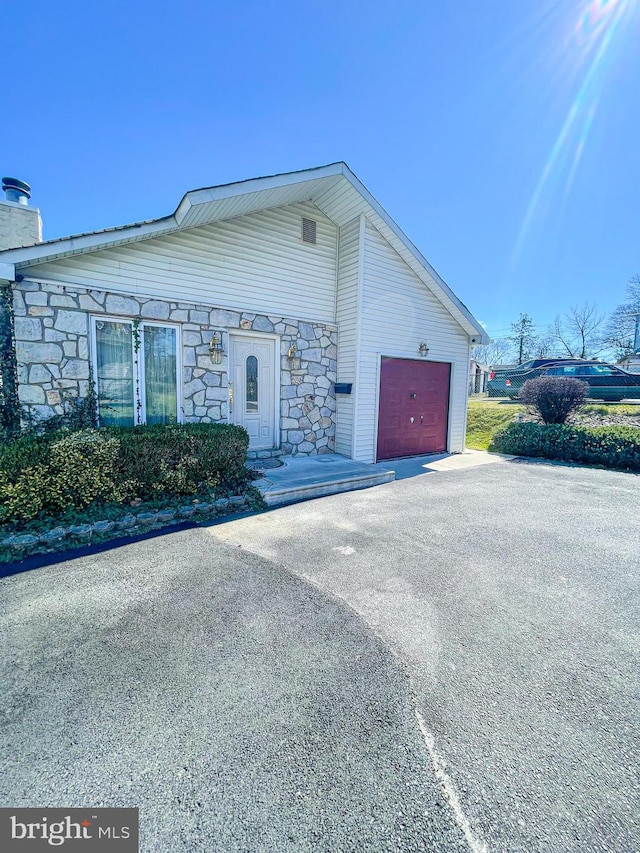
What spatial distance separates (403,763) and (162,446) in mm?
4181

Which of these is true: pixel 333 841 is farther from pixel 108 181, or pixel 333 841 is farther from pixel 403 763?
pixel 108 181

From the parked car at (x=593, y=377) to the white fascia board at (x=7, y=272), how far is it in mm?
13361

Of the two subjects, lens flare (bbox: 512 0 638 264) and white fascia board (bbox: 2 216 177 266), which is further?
lens flare (bbox: 512 0 638 264)

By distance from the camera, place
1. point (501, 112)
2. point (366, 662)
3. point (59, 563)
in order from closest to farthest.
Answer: point (366, 662)
point (59, 563)
point (501, 112)

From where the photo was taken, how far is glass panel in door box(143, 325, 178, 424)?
6121mm

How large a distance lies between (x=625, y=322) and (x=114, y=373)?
35199 millimetres

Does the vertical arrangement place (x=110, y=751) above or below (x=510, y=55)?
below

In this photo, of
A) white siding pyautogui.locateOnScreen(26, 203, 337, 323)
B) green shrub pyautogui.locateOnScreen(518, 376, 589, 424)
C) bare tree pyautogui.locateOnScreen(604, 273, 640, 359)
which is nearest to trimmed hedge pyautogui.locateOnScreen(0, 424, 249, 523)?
white siding pyautogui.locateOnScreen(26, 203, 337, 323)

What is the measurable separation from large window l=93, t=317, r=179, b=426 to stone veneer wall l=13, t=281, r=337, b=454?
179 mm

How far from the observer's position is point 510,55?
21.0 feet

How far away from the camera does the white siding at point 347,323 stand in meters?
7.52

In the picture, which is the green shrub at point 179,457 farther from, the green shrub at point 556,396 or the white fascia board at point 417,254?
the green shrub at point 556,396

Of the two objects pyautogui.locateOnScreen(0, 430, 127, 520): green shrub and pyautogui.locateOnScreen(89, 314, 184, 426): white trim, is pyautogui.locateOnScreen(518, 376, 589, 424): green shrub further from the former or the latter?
pyautogui.locateOnScreen(0, 430, 127, 520): green shrub

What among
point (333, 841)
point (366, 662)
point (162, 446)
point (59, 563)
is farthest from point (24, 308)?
point (333, 841)
